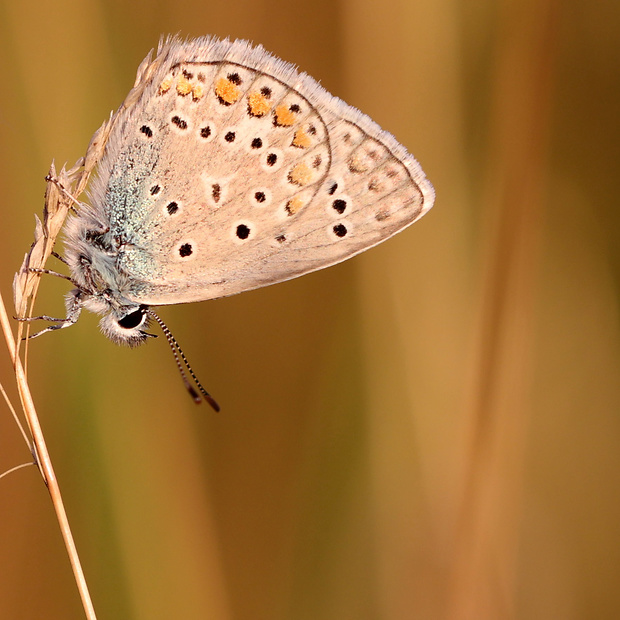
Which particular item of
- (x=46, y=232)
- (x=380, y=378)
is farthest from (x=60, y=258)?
(x=380, y=378)

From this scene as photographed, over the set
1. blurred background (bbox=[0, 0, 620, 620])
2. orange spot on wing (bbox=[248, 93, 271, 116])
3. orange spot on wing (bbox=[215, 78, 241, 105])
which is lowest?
blurred background (bbox=[0, 0, 620, 620])

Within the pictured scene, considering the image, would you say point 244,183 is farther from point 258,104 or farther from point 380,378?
point 380,378

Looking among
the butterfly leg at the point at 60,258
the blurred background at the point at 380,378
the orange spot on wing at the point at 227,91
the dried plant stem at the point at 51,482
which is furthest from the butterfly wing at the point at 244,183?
the dried plant stem at the point at 51,482

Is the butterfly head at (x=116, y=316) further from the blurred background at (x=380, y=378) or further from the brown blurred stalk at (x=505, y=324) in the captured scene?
the brown blurred stalk at (x=505, y=324)

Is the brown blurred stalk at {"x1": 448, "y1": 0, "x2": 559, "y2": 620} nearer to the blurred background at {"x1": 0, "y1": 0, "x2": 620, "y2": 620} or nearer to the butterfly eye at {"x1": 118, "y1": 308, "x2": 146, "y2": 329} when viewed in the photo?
the blurred background at {"x1": 0, "y1": 0, "x2": 620, "y2": 620}

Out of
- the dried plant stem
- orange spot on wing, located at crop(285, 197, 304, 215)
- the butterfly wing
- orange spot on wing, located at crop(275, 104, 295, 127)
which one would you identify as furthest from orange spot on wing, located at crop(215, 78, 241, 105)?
the dried plant stem

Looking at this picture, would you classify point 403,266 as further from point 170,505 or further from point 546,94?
point 170,505

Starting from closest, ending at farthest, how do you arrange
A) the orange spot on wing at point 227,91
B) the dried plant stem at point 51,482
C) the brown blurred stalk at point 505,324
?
the dried plant stem at point 51,482 < the orange spot on wing at point 227,91 < the brown blurred stalk at point 505,324
